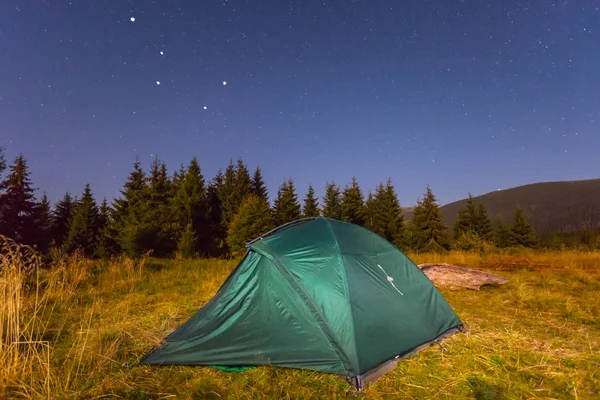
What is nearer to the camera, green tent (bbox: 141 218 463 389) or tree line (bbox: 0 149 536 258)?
green tent (bbox: 141 218 463 389)

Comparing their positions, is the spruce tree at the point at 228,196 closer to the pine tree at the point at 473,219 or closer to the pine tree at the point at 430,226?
the pine tree at the point at 430,226

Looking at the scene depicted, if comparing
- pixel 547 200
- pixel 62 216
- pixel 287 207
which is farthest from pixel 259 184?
pixel 547 200

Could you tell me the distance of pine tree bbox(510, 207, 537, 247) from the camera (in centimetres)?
3275

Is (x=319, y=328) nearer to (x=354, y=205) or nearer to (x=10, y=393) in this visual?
(x=10, y=393)

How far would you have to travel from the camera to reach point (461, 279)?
8.27m

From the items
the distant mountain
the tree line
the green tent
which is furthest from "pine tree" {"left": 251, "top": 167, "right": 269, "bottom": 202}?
the distant mountain

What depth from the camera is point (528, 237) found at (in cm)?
3262

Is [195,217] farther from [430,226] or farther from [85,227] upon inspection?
[430,226]

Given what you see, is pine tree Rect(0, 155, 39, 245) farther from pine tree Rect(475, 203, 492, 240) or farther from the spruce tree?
pine tree Rect(475, 203, 492, 240)

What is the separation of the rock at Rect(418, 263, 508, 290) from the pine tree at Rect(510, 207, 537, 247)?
30290 mm

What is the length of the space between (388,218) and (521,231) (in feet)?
44.7

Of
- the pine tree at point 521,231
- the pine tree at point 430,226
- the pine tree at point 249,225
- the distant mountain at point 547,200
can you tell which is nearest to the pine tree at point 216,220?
the pine tree at point 249,225

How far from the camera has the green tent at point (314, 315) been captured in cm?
357

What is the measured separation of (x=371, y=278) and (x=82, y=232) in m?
34.7
